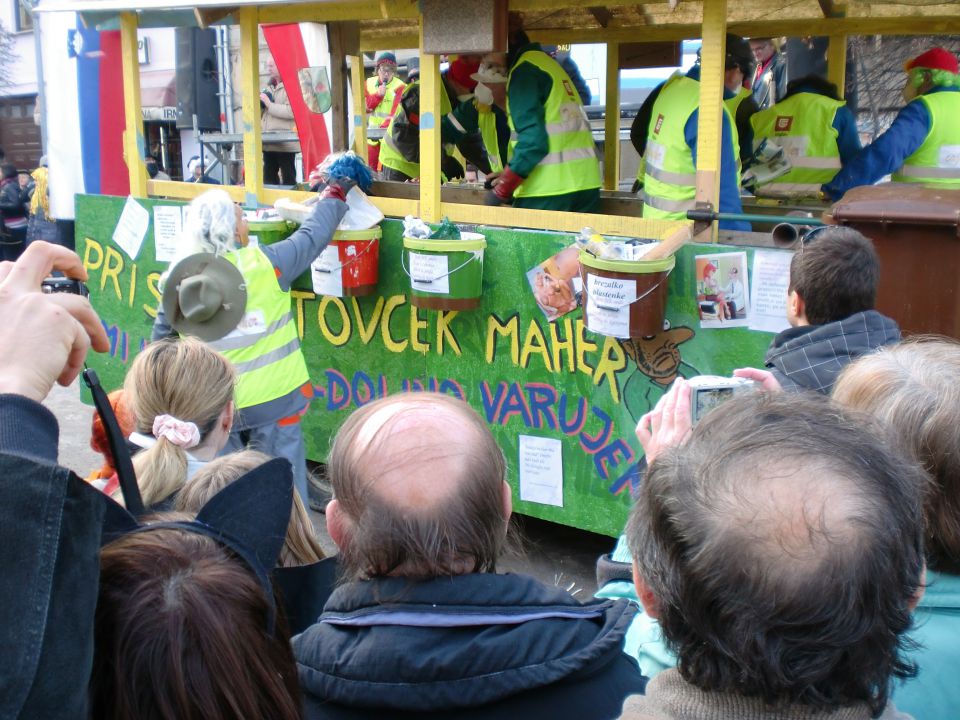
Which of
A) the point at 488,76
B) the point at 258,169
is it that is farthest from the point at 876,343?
the point at 258,169

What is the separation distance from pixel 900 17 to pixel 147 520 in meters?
5.46

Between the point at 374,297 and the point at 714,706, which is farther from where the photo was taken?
the point at 374,297

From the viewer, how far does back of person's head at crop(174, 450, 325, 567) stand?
2.04m

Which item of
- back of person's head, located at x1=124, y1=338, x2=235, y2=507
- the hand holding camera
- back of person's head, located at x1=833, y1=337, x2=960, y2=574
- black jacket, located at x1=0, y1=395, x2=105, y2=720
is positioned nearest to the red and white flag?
back of person's head, located at x1=124, y1=338, x2=235, y2=507

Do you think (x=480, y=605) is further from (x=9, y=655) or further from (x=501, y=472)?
(x=9, y=655)

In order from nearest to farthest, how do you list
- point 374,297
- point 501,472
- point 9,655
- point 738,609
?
point 9,655 → point 738,609 → point 501,472 → point 374,297

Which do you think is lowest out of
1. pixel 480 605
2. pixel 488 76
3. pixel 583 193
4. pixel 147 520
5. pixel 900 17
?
pixel 480 605

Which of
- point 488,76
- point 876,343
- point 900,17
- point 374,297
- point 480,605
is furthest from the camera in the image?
point 900,17

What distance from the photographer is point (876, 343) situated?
8.36 ft

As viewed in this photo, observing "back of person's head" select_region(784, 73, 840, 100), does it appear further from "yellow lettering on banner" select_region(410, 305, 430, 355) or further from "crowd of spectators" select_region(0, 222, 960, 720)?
"crowd of spectators" select_region(0, 222, 960, 720)

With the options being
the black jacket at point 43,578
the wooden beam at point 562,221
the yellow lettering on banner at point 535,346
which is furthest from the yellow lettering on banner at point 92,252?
the black jacket at point 43,578

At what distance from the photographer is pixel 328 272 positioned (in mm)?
4500

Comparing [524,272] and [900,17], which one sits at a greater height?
[900,17]

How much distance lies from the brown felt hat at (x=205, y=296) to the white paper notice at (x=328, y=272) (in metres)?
0.71
